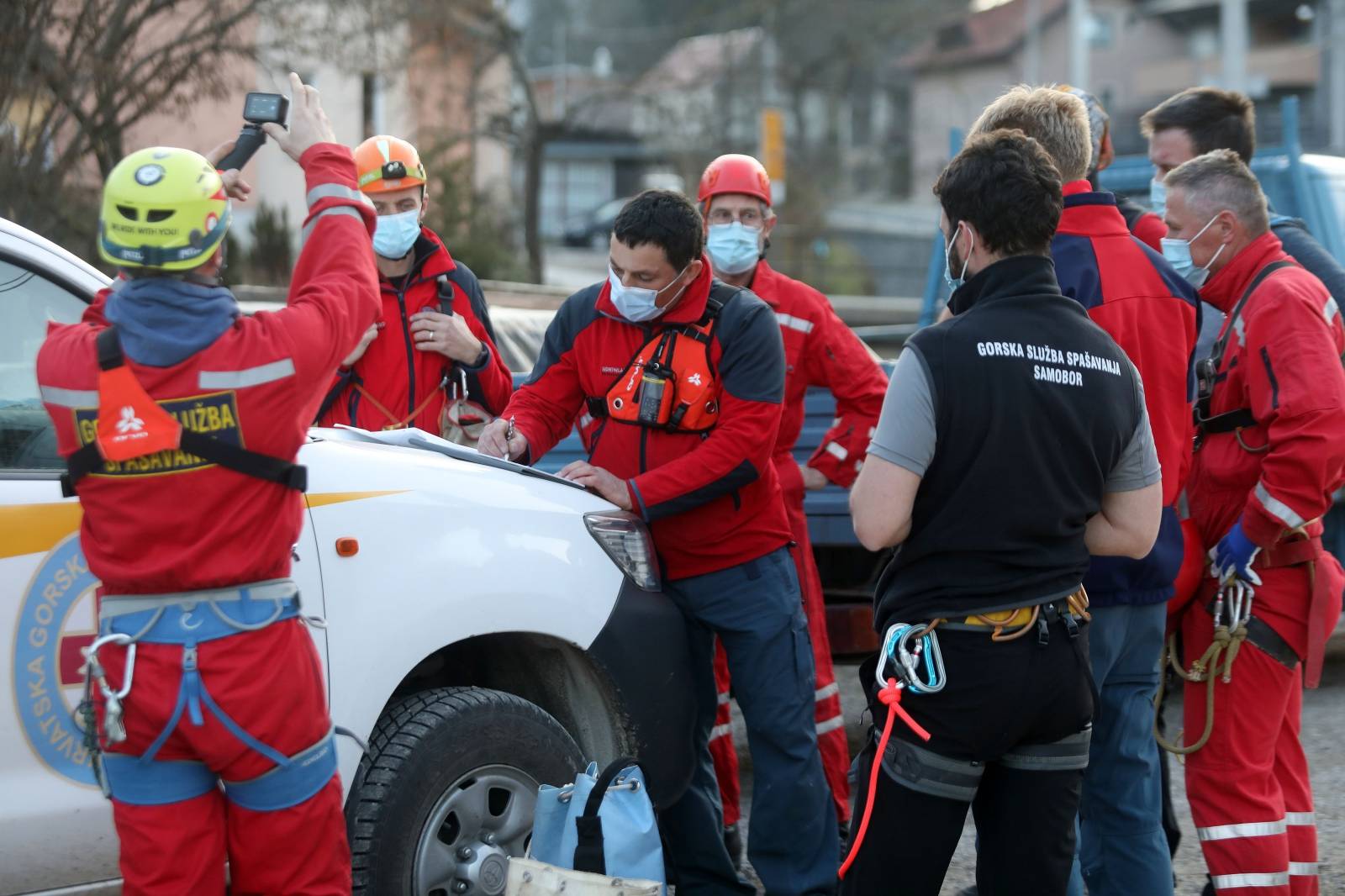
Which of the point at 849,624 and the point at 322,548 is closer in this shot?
the point at 322,548

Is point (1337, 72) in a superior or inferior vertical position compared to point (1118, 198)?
superior

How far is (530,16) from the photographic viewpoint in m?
53.0

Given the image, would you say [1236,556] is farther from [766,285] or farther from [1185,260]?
[766,285]

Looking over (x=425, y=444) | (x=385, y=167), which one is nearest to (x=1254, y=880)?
(x=425, y=444)

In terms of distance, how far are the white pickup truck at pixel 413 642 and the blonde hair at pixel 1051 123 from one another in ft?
4.76

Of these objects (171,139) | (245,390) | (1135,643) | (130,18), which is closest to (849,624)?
(1135,643)

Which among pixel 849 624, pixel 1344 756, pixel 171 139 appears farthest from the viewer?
pixel 171 139

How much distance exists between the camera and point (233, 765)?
9.75ft

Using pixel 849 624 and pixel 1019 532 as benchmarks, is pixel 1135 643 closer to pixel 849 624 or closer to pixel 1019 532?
pixel 1019 532

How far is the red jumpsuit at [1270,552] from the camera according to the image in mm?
3922

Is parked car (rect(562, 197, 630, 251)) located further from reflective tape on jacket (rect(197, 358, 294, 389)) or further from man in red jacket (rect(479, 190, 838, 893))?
reflective tape on jacket (rect(197, 358, 294, 389))

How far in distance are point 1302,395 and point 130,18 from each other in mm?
9710

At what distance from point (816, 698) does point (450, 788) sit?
175cm

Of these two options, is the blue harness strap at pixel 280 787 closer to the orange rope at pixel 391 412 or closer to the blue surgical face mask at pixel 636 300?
the blue surgical face mask at pixel 636 300
